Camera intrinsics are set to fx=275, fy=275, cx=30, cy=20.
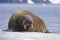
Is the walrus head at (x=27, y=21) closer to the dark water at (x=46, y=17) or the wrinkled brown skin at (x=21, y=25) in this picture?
the wrinkled brown skin at (x=21, y=25)

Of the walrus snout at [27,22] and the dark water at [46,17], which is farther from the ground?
the walrus snout at [27,22]

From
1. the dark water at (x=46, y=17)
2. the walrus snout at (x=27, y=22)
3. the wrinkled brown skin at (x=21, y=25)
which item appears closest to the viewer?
the walrus snout at (x=27, y=22)

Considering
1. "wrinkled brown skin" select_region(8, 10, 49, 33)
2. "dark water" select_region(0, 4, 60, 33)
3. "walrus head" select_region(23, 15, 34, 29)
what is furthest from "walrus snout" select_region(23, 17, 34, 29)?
"dark water" select_region(0, 4, 60, 33)

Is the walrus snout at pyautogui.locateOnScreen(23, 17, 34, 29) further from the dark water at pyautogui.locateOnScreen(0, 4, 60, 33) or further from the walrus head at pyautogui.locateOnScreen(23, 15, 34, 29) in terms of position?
the dark water at pyautogui.locateOnScreen(0, 4, 60, 33)

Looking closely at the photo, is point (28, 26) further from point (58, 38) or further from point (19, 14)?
point (58, 38)

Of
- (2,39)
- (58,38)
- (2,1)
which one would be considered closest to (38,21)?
(58,38)

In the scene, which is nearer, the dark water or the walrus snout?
the walrus snout

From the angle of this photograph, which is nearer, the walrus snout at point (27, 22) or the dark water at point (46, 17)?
the walrus snout at point (27, 22)

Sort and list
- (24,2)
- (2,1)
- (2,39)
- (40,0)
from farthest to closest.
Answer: (40,0) < (24,2) < (2,1) < (2,39)

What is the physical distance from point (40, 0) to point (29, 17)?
11649cm

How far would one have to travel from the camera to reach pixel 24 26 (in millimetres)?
5246

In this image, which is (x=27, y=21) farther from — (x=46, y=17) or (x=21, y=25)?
(x=46, y=17)

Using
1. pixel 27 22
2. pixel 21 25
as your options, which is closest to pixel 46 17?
pixel 21 25

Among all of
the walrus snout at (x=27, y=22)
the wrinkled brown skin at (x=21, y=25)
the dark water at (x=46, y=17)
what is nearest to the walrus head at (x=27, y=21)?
the walrus snout at (x=27, y=22)
